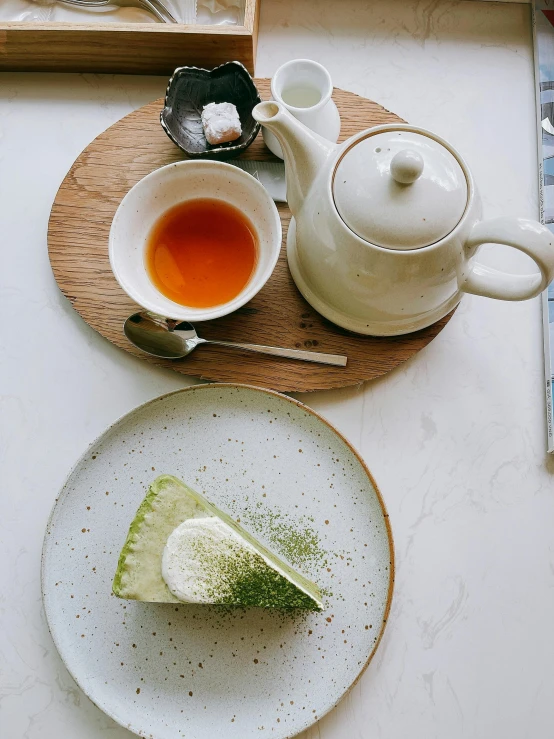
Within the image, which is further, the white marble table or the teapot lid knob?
the white marble table

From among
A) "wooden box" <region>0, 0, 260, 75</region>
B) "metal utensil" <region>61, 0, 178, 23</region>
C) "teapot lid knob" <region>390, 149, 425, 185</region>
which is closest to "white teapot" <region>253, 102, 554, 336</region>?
"teapot lid knob" <region>390, 149, 425, 185</region>

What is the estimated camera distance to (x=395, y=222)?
78 centimetres

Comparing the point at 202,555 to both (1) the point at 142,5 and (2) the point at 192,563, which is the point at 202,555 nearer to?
(2) the point at 192,563

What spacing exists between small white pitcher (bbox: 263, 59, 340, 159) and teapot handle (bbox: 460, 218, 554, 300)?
0.33 m

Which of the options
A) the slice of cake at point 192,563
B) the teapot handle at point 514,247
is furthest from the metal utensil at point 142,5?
the slice of cake at point 192,563

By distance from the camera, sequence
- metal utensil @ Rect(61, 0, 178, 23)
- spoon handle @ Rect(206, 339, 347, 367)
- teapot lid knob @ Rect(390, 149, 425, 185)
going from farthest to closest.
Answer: metal utensil @ Rect(61, 0, 178, 23) < spoon handle @ Rect(206, 339, 347, 367) < teapot lid knob @ Rect(390, 149, 425, 185)

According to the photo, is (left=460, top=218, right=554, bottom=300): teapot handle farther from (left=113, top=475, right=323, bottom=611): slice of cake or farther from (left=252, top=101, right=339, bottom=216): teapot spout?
(left=113, top=475, right=323, bottom=611): slice of cake

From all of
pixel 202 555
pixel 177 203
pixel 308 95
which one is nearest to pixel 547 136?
pixel 308 95

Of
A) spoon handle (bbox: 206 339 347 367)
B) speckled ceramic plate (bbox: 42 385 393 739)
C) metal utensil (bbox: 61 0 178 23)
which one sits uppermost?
metal utensil (bbox: 61 0 178 23)

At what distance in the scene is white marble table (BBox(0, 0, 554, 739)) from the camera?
37.8 inches

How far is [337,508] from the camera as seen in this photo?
0.95 metres

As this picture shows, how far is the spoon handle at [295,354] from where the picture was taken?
991 mm

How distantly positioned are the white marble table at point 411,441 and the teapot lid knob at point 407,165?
0.39 m

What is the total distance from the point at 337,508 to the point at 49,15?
105cm
